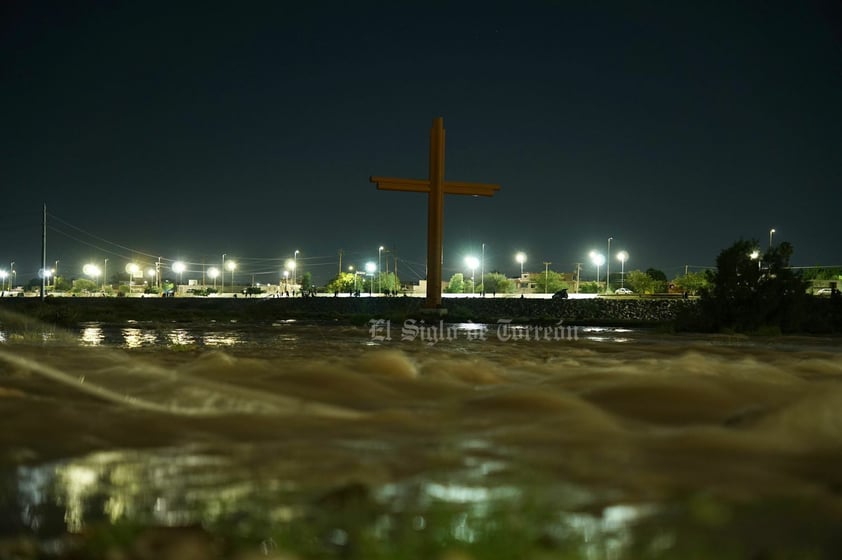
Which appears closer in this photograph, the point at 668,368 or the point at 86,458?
the point at 86,458

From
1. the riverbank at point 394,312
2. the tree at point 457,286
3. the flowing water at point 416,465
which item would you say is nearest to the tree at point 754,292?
the riverbank at point 394,312

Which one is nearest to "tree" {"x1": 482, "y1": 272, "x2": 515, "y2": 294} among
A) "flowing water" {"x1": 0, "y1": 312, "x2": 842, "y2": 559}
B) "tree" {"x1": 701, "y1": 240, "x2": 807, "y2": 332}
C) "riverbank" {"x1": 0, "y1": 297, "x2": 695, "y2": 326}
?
"riverbank" {"x1": 0, "y1": 297, "x2": 695, "y2": 326}

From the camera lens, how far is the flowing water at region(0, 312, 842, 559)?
201 centimetres

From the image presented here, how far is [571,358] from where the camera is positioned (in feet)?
25.2

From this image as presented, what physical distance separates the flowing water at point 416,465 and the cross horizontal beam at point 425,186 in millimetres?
14741

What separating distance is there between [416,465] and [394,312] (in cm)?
1796

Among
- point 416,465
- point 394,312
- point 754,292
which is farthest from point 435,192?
point 416,465

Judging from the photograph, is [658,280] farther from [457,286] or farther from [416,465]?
[416,465]

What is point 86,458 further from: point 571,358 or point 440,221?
point 440,221

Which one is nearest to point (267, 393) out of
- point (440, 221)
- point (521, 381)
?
point (521, 381)

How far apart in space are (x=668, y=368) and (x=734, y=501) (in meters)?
3.75

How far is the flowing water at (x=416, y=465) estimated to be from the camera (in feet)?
6.59

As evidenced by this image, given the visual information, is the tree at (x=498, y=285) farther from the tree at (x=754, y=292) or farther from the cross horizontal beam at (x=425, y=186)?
the tree at (x=754, y=292)

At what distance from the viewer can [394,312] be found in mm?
20766
